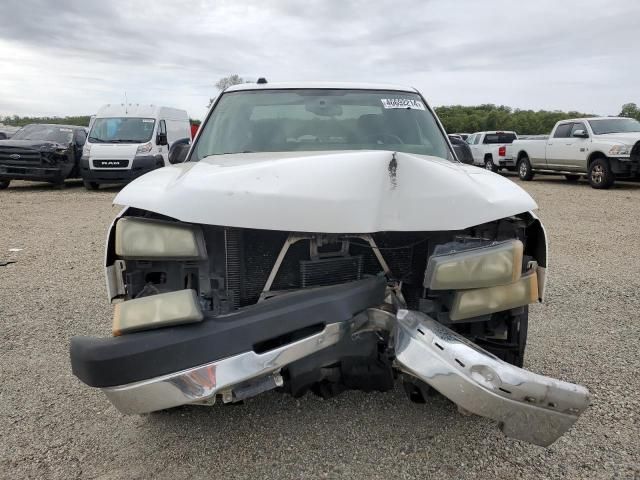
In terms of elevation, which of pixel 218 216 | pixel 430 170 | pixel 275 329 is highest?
pixel 430 170

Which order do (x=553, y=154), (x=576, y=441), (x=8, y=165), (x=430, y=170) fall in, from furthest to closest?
1. (x=553, y=154)
2. (x=8, y=165)
3. (x=576, y=441)
4. (x=430, y=170)

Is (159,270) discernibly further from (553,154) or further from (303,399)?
(553,154)

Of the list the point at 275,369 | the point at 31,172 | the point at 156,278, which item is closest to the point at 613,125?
the point at 156,278

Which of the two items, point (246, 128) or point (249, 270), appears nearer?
point (249, 270)

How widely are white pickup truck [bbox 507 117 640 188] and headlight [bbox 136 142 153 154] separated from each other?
36.7 feet

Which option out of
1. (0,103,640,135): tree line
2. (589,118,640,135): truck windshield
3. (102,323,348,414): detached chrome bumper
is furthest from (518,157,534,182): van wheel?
(0,103,640,135): tree line

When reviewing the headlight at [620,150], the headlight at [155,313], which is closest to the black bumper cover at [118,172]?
the headlight at [620,150]

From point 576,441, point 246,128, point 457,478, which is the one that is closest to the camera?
point 457,478

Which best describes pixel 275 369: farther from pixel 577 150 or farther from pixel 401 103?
pixel 577 150

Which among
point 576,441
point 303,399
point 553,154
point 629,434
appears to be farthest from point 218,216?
Result: point 553,154

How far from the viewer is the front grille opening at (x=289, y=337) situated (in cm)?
196

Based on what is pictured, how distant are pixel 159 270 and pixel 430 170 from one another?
1256 mm

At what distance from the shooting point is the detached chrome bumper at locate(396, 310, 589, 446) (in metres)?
1.82

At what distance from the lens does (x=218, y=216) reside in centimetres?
203
